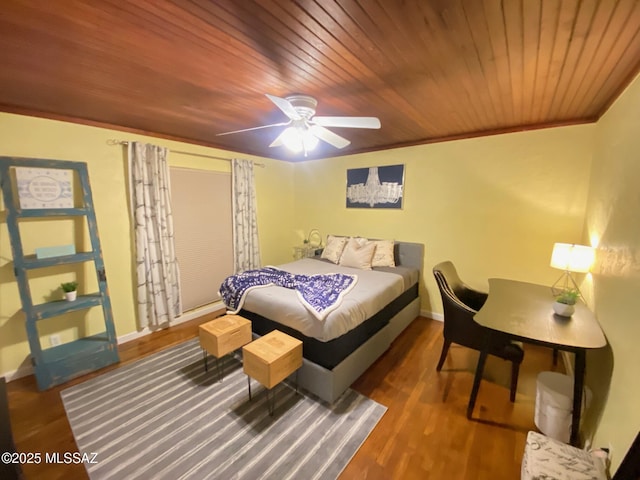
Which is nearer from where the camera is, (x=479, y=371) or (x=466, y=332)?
(x=479, y=371)

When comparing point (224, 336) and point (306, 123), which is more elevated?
point (306, 123)

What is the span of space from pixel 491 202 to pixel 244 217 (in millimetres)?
3310

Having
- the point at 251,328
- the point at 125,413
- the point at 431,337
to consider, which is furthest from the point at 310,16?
the point at 431,337

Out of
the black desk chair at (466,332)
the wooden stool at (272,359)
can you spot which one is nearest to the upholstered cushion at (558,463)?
the black desk chair at (466,332)

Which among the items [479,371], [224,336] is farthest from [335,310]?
[479,371]

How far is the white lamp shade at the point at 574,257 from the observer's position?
6.52ft

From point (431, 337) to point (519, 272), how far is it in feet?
4.01

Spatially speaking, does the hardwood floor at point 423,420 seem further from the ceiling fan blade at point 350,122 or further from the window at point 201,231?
the ceiling fan blade at point 350,122

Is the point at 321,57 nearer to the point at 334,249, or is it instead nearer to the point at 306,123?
the point at 306,123

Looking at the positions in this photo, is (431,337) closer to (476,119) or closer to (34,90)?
(476,119)

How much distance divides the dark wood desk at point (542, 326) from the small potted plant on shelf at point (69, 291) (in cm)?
345

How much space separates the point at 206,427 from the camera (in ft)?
5.83

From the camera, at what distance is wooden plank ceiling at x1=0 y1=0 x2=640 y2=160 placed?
1.10 metres

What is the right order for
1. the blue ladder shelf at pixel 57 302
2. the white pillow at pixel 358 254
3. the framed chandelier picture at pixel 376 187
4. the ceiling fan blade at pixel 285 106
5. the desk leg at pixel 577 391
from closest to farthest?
1. the desk leg at pixel 577 391
2. the ceiling fan blade at pixel 285 106
3. the blue ladder shelf at pixel 57 302
4. the white pillow at pixel 358 254
5. the framed chandelier picture at pixel 376 187
